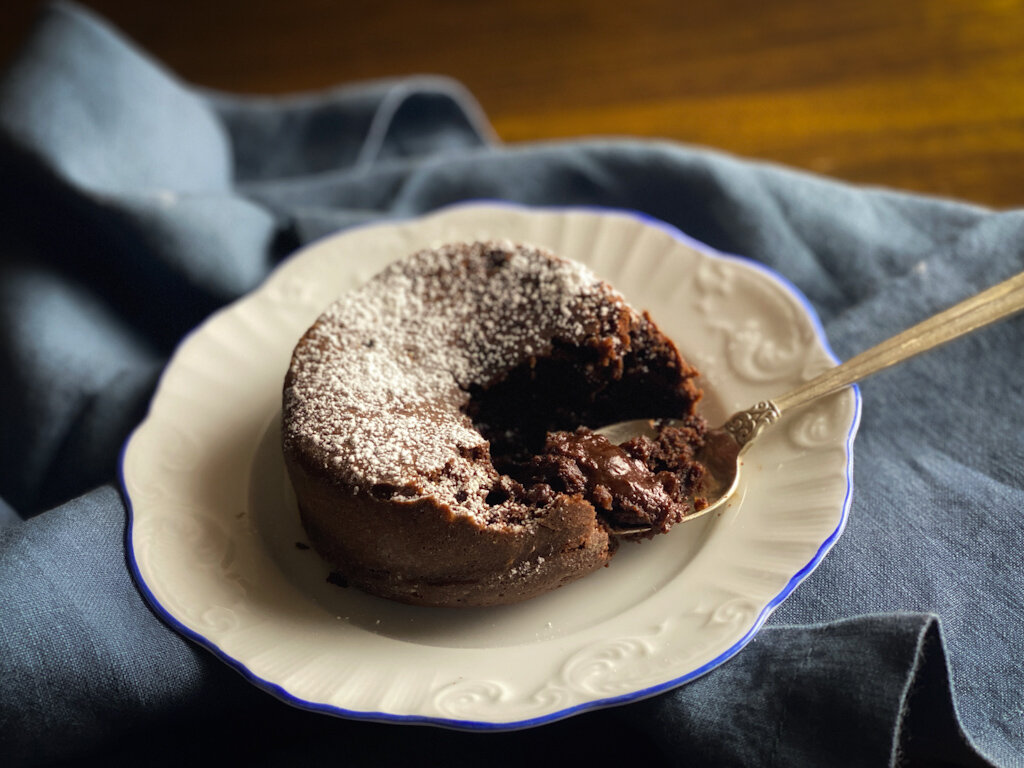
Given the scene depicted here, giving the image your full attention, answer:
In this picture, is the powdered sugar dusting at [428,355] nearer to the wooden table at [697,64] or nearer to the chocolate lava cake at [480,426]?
the chocolate lava cake at [480,426]

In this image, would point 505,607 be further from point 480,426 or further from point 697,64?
point 697,64

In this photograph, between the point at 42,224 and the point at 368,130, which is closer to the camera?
the point at 42,224

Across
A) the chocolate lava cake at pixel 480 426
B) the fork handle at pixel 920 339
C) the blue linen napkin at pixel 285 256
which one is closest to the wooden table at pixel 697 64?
the blue linen napkin at pixel 285 256

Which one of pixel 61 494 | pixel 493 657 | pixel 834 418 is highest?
pixel 834 418

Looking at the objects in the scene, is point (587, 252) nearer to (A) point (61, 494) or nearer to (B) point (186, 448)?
(B) point (186, 448)

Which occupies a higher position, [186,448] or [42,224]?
[42,224]

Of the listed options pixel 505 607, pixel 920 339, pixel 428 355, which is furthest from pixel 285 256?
pixel 920 339

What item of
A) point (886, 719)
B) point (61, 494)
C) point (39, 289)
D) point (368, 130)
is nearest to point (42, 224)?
point (39, 289)
